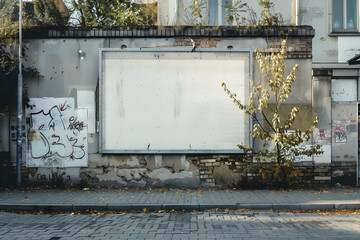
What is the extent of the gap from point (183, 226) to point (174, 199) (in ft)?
6.50

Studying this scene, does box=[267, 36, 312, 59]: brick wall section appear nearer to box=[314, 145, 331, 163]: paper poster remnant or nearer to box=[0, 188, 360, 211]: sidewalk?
box=[314, 145, 331, 163]: paper poster remnant

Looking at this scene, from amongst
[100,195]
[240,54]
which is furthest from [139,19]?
[100,195]

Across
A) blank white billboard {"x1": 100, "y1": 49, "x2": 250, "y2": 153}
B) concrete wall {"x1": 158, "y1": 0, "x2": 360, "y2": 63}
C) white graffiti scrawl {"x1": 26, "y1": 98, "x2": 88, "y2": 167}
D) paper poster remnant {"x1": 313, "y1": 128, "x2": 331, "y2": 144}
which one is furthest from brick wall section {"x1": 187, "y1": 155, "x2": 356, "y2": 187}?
concrete wall {"x1": 158, "y1": 0, "x2": 360, "y2": 63}

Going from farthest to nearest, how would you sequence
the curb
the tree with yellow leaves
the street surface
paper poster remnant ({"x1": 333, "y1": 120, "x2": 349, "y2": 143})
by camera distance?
paper poster remnant ({"x1": 333, "y1": 120, "x2": 349, "y2": 143}), the tree with yellow leaves, the curb, the street surface

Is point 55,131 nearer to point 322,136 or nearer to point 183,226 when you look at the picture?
point 183,226

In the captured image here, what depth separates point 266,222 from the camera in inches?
245

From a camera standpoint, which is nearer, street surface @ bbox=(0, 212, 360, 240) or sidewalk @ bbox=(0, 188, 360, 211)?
street surface @ bbox=(0, 212, 360, 240)

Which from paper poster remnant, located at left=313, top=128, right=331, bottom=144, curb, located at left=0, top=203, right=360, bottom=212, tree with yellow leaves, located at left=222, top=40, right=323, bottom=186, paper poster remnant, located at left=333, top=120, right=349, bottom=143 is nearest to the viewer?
curb, located at left=0, top=203, right=360, bottom=212

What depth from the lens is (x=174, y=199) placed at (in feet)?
26.0

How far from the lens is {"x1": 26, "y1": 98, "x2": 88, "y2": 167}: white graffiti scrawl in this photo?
9.69 meters

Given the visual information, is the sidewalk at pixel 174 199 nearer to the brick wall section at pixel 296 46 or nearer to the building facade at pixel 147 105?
the building facade at pixel 147 105

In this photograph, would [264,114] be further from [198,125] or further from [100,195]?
[100,195]

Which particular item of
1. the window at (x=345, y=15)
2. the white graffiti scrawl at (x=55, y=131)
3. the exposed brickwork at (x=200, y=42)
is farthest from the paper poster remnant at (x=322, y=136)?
the white graffiti scrawl at (x=55, y=131)

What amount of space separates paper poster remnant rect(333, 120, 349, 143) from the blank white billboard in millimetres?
2908
